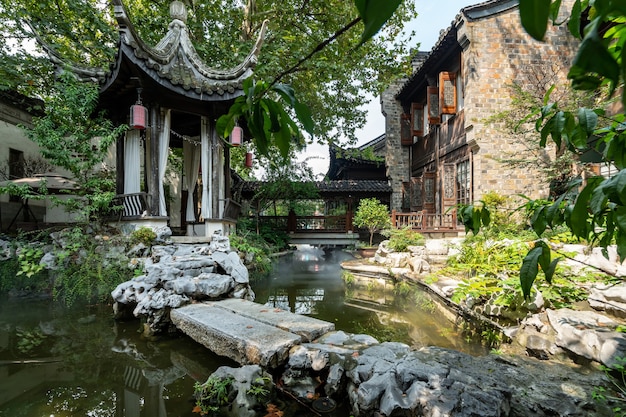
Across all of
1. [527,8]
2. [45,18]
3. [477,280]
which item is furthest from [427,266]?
Answer: [45,18]

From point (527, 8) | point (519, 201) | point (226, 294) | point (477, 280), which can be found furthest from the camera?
point (519, 201)

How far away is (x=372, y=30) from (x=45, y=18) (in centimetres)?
1126

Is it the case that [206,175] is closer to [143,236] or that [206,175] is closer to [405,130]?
Answer: [143,236]

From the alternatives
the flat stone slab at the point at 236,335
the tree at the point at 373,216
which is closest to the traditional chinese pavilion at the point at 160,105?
the flat stone slab at the point at 236,335

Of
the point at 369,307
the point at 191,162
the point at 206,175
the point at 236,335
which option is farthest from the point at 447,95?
the point at 236,335

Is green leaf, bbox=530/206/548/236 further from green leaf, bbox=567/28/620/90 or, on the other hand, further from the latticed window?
the latticed window

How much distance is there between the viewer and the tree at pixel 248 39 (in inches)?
320

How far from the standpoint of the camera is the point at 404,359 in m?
2.57

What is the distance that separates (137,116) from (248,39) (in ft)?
18.0

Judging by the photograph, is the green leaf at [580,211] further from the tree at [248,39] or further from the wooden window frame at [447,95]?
the wooden window frame at [447,95]

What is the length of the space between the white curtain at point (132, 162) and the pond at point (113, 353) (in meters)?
2.55

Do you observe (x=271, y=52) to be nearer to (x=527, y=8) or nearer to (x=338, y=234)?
(x=338, y=234)

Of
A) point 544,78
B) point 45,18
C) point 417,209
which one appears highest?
point 45,18

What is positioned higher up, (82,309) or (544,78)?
(544,78)
